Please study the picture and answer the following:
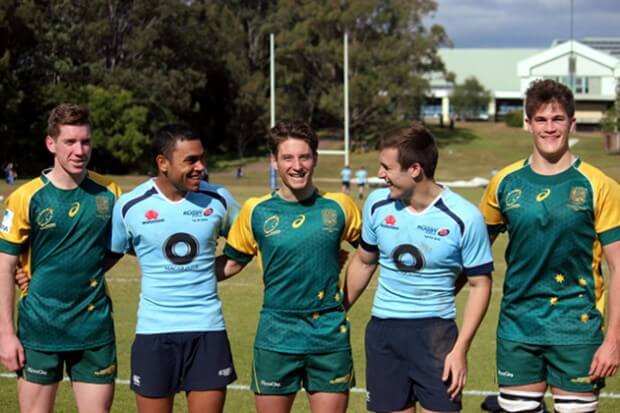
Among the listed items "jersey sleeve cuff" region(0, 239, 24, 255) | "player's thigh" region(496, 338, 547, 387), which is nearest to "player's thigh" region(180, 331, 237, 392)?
"jersey sleeve cuff" region(0, 239, 24, 255)

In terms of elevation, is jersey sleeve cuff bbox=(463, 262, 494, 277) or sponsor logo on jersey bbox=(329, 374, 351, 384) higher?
jersey sleeve cuff bbox=(463, 262, 494, 277)

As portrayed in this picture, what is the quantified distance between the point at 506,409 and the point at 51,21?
56051 mm

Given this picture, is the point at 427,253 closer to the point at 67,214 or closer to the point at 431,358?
the point at 431,358

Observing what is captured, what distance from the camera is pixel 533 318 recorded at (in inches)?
200

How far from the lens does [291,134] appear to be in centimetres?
514

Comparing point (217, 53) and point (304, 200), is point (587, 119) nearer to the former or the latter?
point (217, 53)

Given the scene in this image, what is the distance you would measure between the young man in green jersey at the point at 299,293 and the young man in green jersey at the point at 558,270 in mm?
996

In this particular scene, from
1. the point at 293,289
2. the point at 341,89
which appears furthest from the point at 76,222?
the point at 341,89

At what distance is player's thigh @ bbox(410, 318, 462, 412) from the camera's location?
194 inches

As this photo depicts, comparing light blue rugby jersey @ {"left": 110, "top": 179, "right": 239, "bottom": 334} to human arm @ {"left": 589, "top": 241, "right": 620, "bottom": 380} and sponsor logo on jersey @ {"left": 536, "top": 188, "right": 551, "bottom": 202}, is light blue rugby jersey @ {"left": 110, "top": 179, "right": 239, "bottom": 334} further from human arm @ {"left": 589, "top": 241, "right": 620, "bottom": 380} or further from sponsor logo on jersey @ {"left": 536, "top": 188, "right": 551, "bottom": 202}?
human arm @ {"left": 589, "top": 241, "right": 620, "bottom": 380}

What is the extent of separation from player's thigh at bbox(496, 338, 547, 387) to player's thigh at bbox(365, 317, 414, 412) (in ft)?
1.86

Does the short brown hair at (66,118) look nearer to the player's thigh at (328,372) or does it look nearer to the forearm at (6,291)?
the forearm at (6,291)

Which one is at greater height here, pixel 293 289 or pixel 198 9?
pixel 198 9

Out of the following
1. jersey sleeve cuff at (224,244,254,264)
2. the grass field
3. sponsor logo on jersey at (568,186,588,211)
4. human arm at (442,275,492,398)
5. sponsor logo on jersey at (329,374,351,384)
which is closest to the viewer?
human arm at (442,275,492,398)
